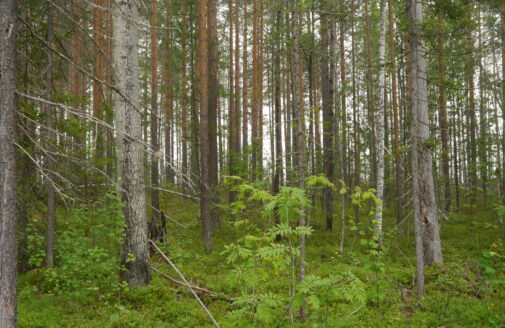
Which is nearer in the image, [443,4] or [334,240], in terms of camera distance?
[443,4]

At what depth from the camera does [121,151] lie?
5941 mm

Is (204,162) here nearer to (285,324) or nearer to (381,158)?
(381,158)

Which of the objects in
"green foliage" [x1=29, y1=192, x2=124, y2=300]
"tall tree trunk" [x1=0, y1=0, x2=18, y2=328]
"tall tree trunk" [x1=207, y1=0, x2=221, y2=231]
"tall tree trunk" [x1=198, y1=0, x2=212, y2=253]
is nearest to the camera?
"tall tree trunk" [x1=0, y1=0, x2=18, y2=328]

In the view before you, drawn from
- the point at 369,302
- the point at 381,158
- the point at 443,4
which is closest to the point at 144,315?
the point at 369,302

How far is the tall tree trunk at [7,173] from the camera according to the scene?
2.97 metres

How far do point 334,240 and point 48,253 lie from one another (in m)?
9.35

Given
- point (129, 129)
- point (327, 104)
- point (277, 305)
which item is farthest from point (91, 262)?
point (327, 104)

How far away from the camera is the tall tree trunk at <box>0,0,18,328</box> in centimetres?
297

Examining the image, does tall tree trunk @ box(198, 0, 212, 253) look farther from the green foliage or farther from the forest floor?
the green foliage

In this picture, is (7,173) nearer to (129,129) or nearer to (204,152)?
(129,129)

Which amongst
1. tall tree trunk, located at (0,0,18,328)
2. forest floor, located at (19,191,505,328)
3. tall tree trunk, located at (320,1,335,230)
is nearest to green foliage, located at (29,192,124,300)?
forest floor, located at (19,191,505,328)

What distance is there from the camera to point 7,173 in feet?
9.96

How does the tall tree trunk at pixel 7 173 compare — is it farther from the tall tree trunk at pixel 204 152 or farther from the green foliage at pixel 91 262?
the tall tree trunk at pixel 204 152

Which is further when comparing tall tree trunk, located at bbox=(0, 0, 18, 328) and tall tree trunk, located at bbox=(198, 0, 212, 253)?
tall tree trunk, located at bbox=(198, 0, 212, 253)
